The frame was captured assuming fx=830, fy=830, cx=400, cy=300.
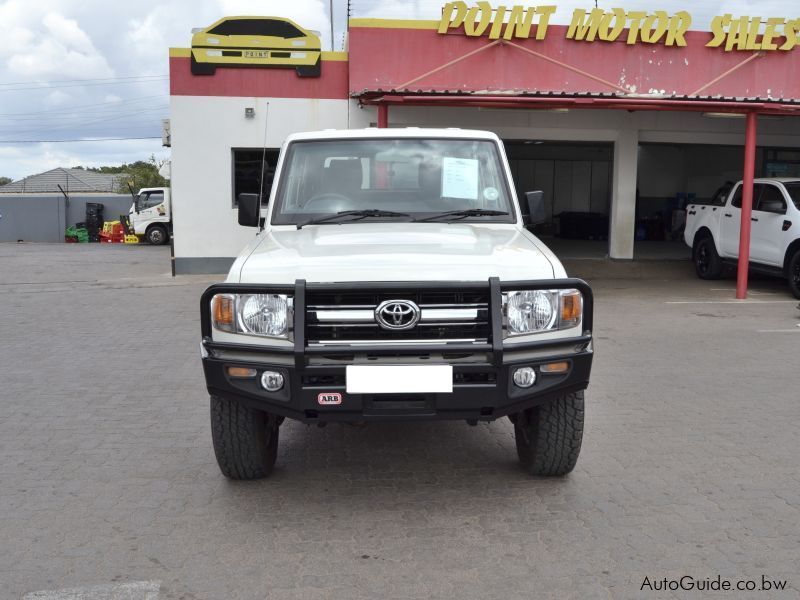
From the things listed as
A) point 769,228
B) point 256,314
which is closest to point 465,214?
point 256,314

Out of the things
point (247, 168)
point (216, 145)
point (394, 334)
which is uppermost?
point (216, 145)

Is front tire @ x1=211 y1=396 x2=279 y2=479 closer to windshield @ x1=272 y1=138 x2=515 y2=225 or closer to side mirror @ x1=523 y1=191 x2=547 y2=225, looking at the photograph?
windshield @ x1=272 y1=138 x2=515 y2=225

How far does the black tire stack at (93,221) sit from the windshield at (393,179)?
30.2m

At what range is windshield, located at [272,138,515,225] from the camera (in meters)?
5.11

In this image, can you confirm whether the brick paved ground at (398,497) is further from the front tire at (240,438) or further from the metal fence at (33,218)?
the metal fence at (33,218)

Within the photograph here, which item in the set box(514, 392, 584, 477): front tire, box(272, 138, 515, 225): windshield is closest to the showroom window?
box(272, 138, 515, 225): windshield

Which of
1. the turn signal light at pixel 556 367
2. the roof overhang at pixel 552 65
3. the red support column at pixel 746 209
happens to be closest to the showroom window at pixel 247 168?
the roof overhang at pixel 552 65

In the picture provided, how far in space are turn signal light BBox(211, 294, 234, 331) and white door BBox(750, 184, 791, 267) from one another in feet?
35.3

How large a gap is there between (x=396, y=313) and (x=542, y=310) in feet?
2.27

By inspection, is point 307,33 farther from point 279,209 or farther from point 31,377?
point 279,209

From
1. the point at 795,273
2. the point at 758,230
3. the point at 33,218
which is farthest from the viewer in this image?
the point at 33,218

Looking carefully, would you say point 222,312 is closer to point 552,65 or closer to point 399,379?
point 399,379

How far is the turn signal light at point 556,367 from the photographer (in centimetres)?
Answer: 387

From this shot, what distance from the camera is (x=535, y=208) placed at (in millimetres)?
5199
